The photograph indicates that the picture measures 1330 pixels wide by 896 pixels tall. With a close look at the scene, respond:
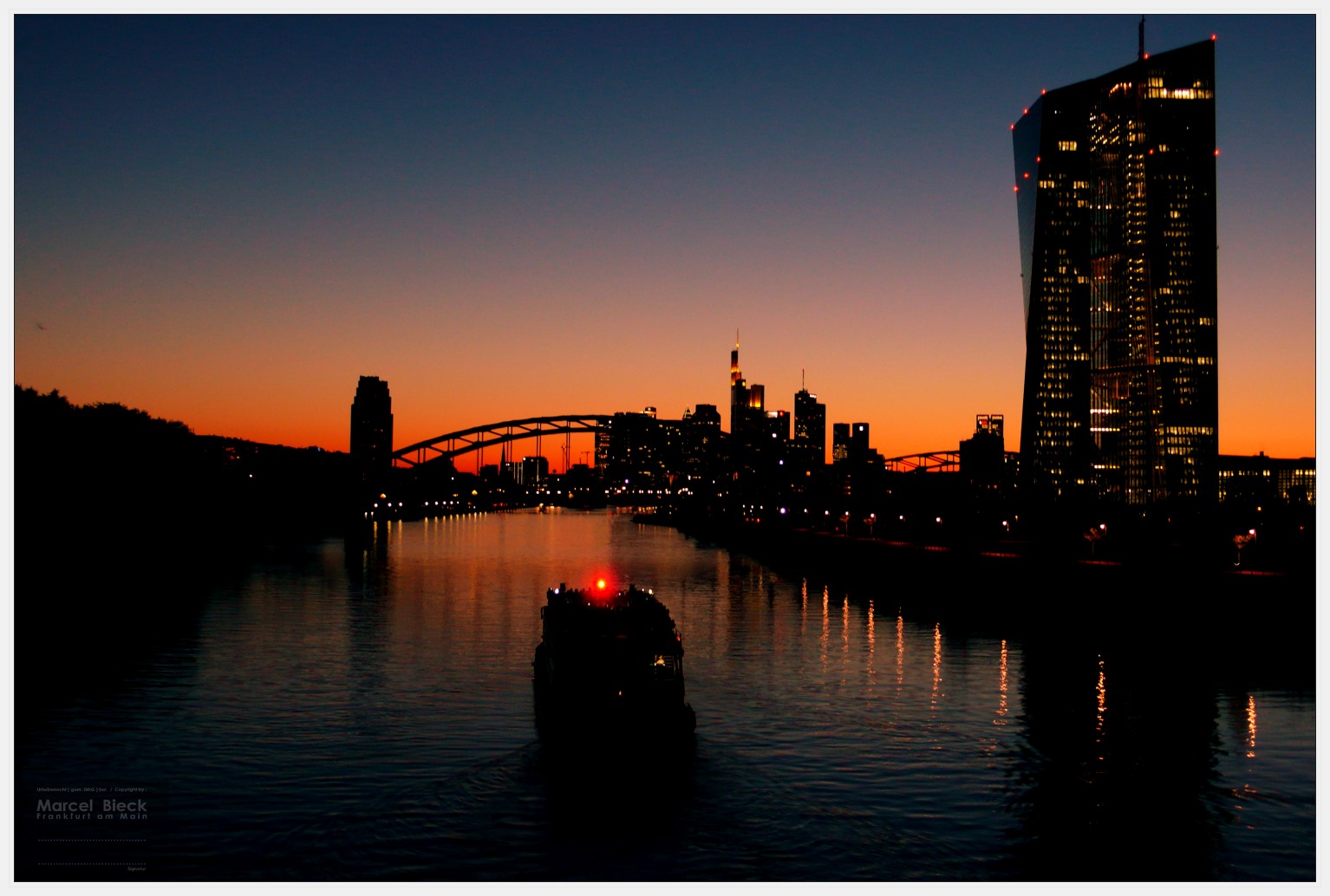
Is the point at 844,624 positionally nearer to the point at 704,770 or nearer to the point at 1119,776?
the point at 1119,776

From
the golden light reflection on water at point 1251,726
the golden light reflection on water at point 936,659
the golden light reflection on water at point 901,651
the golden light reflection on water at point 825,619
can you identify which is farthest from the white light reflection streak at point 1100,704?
the golden light reflection on water at point 825,619

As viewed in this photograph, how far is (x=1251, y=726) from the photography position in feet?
125

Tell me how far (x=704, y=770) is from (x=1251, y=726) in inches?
685

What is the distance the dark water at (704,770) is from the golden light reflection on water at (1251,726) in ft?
0.41

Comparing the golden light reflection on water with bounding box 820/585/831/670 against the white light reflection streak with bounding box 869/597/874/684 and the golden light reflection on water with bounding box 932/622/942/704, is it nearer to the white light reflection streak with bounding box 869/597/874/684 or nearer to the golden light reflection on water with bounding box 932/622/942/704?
the white light reflection streak with bounding box 869/597/874/684

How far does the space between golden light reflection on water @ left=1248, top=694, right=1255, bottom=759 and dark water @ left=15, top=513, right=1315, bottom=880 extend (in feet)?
0.41

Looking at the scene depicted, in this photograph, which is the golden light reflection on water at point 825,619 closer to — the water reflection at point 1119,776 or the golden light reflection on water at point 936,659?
the golden light reflection on water at point 936,659

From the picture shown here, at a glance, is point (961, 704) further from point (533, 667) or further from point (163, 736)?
point (163, 736)

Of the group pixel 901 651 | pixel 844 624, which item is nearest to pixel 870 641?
pixel 901 651

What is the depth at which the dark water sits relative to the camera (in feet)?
80.1

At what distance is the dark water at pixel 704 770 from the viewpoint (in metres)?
24.4

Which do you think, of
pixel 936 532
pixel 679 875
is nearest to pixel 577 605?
pixel 679 875

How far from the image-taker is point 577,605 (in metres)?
36.7
